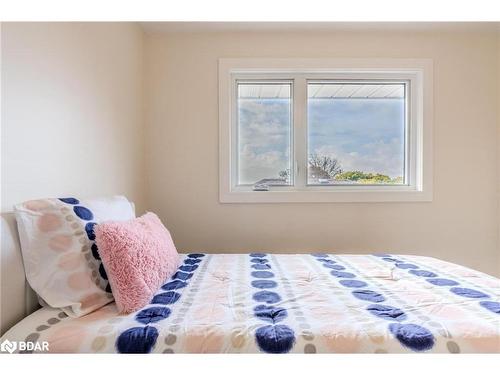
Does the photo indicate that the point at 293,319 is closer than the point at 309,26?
Yes

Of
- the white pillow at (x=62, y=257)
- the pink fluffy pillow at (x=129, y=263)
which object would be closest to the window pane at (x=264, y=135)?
the pink fluffy pillow at (x=129, y=263)

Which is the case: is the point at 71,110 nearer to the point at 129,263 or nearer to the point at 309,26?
the point at 129,263

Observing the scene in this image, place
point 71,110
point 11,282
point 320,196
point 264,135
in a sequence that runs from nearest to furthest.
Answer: point 11,282
point 71,110
point 320,196
point 264,135

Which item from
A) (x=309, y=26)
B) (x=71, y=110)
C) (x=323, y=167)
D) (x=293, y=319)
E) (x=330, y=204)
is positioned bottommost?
(x=293, y=319)

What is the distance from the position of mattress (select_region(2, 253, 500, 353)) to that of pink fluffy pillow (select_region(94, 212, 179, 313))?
0.05 m

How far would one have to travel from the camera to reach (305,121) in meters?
2.51

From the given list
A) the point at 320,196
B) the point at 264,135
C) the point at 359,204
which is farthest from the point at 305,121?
the point at 359,204

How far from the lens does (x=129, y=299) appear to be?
1.10m

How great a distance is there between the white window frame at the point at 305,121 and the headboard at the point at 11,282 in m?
1.48

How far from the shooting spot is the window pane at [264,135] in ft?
8.40

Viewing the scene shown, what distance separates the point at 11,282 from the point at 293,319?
927 mm

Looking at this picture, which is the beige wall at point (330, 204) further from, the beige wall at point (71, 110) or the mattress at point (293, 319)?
the mattress at point (293, 319)
